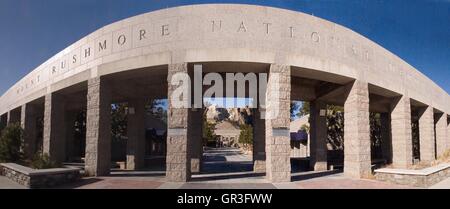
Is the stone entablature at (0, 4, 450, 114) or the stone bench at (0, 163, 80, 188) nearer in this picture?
the stone bench at (0, 163, 80, 188)

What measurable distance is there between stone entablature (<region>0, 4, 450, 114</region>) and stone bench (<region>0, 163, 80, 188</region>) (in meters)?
4.58

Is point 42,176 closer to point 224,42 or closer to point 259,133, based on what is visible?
point 224,42

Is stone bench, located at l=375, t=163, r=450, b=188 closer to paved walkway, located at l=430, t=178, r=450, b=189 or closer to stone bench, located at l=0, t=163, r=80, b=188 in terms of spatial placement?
paved walkway, located at l=430, t=178, r=450, b=189

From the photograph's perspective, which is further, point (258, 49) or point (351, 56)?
point (351, 56)

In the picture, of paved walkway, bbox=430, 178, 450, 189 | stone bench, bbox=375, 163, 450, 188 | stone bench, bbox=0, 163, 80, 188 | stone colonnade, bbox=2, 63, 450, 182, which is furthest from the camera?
stone colonnade, bbox=2, 63, 450, 182

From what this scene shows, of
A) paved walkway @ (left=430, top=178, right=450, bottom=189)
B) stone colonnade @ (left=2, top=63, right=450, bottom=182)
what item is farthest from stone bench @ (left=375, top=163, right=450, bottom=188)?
stone colonnade @ (left=2, top=63, right=450, bottom=182)

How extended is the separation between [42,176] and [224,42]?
7985mm

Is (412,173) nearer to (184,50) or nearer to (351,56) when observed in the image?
(351,56)

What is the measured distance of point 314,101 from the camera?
62.0ft

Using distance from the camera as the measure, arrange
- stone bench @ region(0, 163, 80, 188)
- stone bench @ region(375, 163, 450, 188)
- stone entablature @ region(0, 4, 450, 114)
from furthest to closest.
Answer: stone entablature @ region(0, 4, 450, 114), stone bench @ region(375, 163, 450, 188), stone bench @ region(0, 163, 80, 188)

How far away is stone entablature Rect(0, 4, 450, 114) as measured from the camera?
12156 mm

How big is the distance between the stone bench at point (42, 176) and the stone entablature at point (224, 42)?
4583 millimetres
